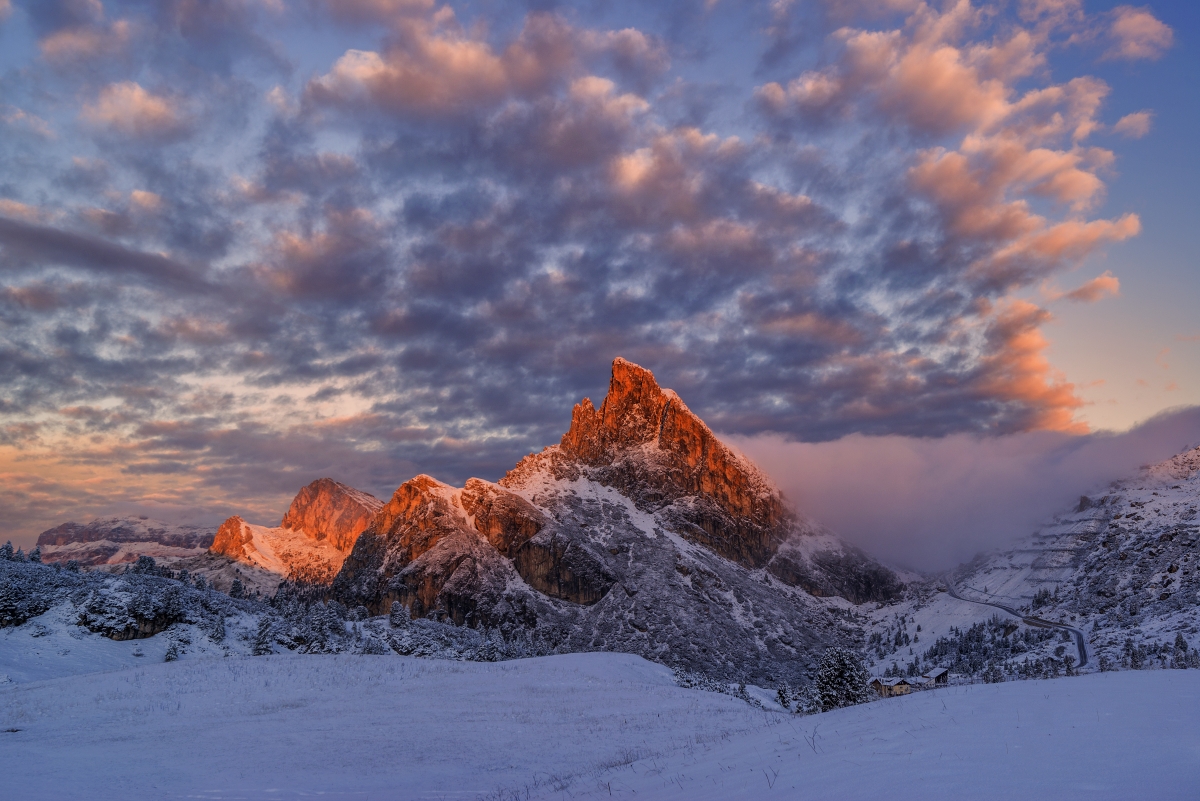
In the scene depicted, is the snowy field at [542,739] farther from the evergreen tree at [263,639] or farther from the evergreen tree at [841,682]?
the evergreen tree at [841,682]

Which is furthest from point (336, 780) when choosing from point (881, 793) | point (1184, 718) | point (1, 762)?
point (1184, 718)

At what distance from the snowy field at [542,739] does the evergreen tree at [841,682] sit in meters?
24.5

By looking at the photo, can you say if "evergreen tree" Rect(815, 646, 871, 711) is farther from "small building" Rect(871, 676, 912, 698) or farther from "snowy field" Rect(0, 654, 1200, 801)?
"small building" Rect(871, 676, 912, 698)

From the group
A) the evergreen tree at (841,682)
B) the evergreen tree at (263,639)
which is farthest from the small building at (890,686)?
the evergreen tree at (263,639)

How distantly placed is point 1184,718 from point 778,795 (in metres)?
8.66

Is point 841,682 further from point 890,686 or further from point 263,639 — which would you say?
point 263,639

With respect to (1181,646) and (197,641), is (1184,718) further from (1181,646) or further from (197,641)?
(1181,646)

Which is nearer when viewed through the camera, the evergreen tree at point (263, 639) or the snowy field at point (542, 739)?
the snowy field at point (542, 739)

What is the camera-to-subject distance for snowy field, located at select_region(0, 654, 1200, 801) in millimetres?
11500

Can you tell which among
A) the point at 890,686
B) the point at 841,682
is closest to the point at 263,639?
the point at 841,682

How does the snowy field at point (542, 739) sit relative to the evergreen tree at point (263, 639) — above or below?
above

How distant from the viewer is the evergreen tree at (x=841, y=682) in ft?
209

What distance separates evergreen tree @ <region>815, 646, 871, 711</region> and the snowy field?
24.5 meters

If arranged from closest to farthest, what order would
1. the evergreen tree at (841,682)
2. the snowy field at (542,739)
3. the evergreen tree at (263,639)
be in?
the snowy field at (542,739)
the evergreen tree at (841,682)
the evergreen tree at (263,639)
